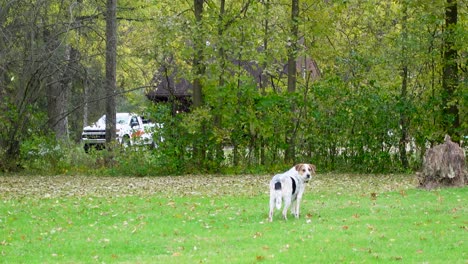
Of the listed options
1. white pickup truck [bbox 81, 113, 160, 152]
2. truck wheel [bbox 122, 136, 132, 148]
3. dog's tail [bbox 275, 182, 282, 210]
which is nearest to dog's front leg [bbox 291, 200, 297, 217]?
dog's tail [bbox 275, 182, 282, 210]

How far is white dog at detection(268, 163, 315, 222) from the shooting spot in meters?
11.8

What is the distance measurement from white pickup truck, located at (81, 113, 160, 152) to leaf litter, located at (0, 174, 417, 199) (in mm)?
1786

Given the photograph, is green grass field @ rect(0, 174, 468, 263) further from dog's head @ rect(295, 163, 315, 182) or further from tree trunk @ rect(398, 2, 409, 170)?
tree trunk @ rect(398, 2, 409, 170)

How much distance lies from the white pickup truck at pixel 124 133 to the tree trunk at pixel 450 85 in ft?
27.1

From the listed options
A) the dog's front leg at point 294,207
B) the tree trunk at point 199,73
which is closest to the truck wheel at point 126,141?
the tree trunk at point 199,73

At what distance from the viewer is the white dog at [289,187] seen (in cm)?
1178

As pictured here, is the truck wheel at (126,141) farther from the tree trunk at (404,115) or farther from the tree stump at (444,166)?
the tree stump at (444,166)

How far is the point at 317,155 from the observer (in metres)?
22.8

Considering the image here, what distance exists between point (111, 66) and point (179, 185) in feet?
23.9

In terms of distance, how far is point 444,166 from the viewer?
16.1 m

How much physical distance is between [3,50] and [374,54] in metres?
Answer: 10.9

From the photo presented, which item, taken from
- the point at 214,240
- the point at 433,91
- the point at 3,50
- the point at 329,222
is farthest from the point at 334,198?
the point at 3,50

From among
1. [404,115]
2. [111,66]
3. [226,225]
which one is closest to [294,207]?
[226,225]

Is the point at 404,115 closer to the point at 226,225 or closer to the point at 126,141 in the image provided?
the point at 126,141
